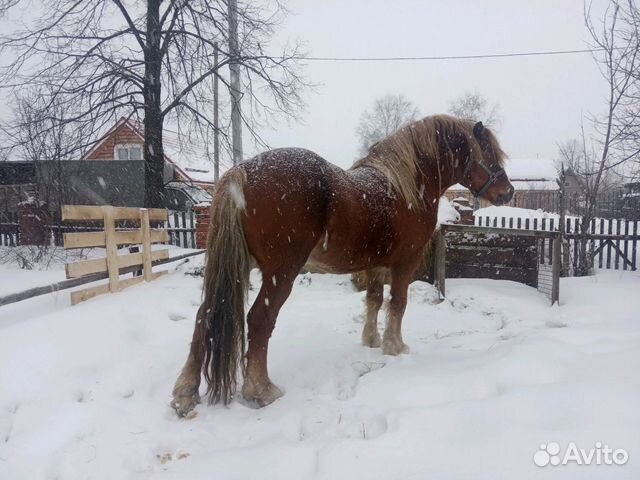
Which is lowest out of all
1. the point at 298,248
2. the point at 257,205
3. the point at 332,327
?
the point at 332,327

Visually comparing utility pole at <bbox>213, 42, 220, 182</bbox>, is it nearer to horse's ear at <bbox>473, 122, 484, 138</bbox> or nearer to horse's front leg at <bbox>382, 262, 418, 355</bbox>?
horse's ear at <bbox>473, 122, 484, 138</bbox>

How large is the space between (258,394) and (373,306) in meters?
1.56

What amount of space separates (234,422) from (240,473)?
592 mm

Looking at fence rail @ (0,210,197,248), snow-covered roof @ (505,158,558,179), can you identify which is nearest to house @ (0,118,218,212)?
fence rail @ (0,210,197,248)

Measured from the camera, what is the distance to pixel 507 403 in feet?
6.40

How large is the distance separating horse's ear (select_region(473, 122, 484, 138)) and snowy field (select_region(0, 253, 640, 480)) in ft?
6.35

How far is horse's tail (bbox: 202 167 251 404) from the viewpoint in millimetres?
2424

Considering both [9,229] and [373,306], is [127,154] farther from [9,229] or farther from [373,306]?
[373,306]

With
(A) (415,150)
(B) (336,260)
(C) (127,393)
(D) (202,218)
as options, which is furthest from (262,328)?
(D) (202,218)

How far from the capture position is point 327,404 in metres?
2.45

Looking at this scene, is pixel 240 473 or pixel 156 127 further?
pixel 156 127

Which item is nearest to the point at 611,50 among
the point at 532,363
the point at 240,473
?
the point at 532,363

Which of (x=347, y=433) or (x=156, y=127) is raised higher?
(x=156, y=127)

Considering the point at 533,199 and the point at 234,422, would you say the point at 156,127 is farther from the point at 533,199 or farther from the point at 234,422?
the point at 533,199
